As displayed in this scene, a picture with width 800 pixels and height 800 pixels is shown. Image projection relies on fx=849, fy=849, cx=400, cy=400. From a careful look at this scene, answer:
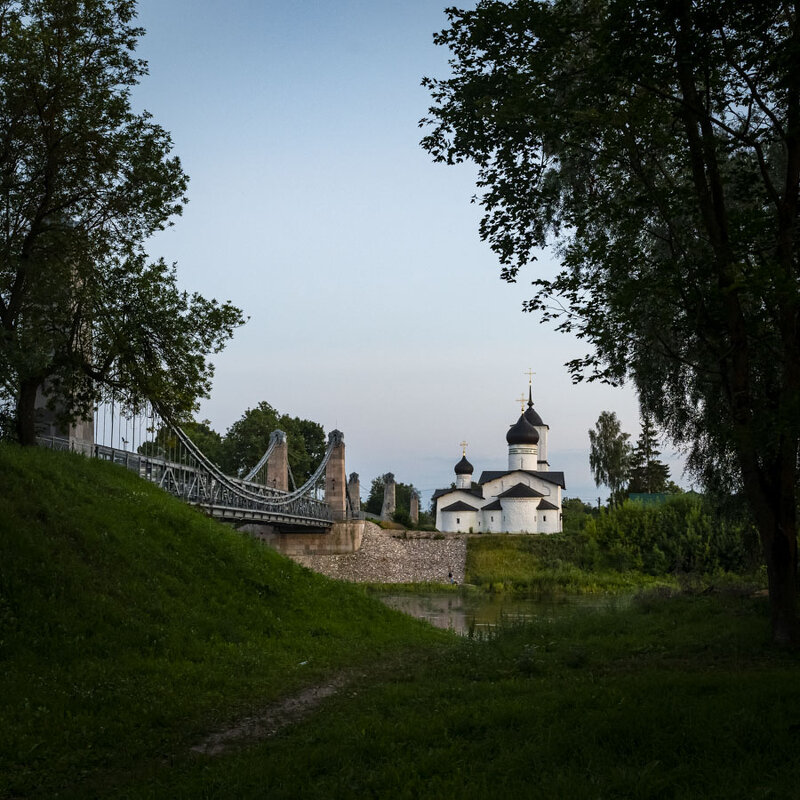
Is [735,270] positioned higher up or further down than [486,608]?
higher up

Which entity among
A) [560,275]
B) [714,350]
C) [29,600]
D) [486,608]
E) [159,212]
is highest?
[159,212]

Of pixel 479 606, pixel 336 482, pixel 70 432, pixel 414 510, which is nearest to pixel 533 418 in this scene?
pixel 414 510

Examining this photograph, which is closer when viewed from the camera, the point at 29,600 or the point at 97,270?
the point at 29,600

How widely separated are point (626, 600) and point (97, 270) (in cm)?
1373

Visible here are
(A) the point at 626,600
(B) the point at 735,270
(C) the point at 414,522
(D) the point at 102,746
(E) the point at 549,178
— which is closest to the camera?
(D) the point at 102,746

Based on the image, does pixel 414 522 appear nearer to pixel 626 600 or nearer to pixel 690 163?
pixel 626 600

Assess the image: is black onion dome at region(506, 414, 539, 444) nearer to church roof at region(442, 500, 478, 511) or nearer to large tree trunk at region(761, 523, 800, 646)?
church roof at region(442, 500, 478, 511)

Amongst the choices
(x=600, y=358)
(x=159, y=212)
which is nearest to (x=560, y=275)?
(x=600, y=358)

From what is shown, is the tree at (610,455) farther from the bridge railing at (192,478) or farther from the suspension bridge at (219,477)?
the bridge railing at (192,478)

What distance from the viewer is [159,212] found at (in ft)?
44.1

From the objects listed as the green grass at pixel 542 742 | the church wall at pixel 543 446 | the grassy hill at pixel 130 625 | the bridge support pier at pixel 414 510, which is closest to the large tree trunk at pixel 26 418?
the grassy hill at pixel 130 625

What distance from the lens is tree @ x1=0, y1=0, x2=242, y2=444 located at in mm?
12297

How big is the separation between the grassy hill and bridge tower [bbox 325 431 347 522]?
1277 inches

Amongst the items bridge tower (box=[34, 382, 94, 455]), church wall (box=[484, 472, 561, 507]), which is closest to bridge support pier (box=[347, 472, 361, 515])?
church wall (box=[484, 472, 561, 507])
